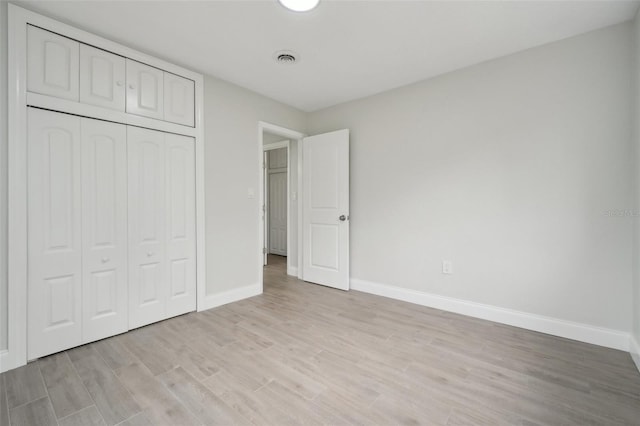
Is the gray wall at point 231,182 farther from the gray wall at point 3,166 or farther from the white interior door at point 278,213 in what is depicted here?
the white interior door at point 278,213

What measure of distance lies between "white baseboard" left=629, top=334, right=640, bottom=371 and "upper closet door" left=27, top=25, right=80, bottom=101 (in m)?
4.43

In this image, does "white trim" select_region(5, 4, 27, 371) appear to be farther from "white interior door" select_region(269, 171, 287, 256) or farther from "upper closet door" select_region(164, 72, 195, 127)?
"white interior door" select_region(269, 171, 287, 256)

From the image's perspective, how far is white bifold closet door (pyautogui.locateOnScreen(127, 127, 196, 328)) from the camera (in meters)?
2.56

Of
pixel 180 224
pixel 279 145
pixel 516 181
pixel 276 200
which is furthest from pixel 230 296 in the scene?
pixel 276 200

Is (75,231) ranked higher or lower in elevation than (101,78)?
lower

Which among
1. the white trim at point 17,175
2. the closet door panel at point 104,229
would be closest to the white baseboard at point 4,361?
the white trim at point 17,175

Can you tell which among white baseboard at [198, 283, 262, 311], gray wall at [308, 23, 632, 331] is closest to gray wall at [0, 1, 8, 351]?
white baseboard at [198, 283, 262, 311]

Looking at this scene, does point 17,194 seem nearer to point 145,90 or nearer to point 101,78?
point 101,78

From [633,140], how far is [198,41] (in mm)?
3466

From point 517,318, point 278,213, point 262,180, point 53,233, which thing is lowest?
point 517,318

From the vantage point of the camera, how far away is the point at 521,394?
1.69 metres

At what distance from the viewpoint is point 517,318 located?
262cm

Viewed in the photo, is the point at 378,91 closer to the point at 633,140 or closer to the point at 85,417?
the point at 633,140

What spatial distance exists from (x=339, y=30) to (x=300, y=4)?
43 centimetres
